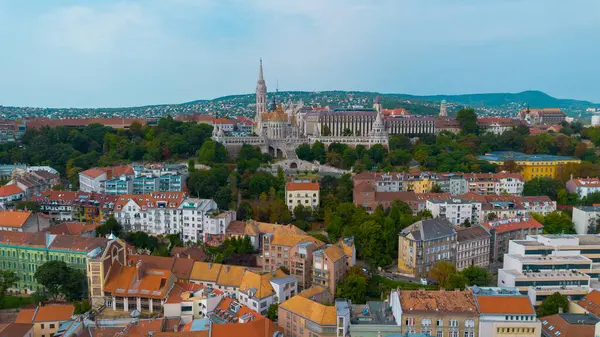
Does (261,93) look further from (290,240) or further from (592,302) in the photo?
(592,302)

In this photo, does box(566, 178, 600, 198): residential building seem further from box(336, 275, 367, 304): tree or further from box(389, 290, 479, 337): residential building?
box(389, 290, 479, 337): residential building

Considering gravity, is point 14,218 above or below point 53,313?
above

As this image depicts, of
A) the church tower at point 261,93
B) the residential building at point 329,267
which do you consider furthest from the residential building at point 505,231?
the church tower at point 261,93

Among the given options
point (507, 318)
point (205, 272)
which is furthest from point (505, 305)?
point (205, 272)

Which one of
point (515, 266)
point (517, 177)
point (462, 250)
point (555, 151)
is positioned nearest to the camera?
point (515, 266)

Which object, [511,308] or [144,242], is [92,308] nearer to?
[144,242]

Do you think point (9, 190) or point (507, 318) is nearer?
point (507, 318)

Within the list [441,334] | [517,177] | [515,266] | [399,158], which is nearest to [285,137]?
[399,158]

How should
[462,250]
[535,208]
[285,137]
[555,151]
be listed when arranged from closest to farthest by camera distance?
[462,250] → [535,208] → [555,151] → [285,137]
